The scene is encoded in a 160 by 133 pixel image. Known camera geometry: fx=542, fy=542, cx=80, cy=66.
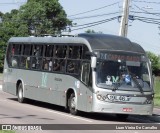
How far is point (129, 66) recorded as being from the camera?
61.5ft

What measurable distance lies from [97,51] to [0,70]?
2152 inches

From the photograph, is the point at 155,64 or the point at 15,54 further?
the point at 155,64

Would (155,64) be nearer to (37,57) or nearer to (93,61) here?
(37,57)

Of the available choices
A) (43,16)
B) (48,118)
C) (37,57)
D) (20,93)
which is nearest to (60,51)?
(37,57)

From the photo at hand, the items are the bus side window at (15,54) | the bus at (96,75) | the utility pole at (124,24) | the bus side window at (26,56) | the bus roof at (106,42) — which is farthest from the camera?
the utility pole at (124,24)

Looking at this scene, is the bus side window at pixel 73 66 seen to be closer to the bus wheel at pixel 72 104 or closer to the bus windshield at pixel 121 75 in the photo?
the bus wheel at pixel 72 104

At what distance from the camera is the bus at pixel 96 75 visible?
18.2 metres

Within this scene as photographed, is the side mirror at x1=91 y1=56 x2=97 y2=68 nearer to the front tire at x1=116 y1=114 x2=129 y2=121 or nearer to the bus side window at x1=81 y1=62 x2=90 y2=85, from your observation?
the bus side window at x1=81 y1=62 x2=90 y2=85

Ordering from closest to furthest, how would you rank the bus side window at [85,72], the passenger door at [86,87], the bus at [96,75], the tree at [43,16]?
the bus at [96,75], the passenger door at [86,87], the bus side window at [85,72], the tree at [43,16]

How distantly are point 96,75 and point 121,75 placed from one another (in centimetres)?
86

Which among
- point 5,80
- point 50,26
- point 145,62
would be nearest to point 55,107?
point 5,80

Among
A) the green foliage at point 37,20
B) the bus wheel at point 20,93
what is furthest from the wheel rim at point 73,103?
the green foliage at point 37,20

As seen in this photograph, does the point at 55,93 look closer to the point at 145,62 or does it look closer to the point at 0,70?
the point at 145,62

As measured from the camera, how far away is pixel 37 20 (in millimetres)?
69625
